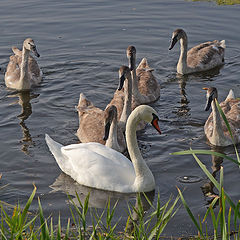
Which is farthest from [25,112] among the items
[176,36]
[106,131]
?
[176,36]

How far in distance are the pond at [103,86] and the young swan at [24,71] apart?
240mm

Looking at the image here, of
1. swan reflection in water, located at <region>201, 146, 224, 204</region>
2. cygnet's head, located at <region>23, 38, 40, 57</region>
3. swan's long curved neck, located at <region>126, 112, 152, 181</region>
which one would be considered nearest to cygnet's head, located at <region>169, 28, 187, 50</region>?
cygnet's head, located at <region>23, 38, 40, 57</region>

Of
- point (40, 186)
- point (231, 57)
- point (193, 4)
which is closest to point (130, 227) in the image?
point (40, 186)

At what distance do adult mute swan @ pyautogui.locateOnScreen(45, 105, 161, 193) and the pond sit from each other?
18 cm

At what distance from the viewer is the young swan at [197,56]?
606 inches

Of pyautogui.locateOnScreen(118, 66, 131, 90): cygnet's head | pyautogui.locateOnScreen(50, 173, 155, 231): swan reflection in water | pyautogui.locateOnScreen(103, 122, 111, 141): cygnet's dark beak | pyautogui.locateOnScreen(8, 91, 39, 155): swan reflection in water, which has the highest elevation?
pyautogui.locateOnScreen(118, 66, 131, 90): cygnet's head

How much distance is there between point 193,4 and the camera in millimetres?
20031

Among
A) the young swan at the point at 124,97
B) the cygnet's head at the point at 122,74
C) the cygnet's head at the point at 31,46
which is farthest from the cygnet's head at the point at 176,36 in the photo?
the cygnet's head at the point at 31,46

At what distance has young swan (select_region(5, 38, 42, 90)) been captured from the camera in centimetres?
1449

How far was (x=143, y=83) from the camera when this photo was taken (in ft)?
45.4

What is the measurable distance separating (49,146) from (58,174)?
53cm

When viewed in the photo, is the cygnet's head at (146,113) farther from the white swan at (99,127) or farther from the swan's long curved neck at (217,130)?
the swan's long curved neck at (217,130)

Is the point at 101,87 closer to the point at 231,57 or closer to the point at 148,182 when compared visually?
the point at 231,57

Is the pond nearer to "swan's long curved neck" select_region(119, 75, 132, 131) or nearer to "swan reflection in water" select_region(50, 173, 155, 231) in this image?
"swan reflection in water" select_region(50, 173, 155, 231)
